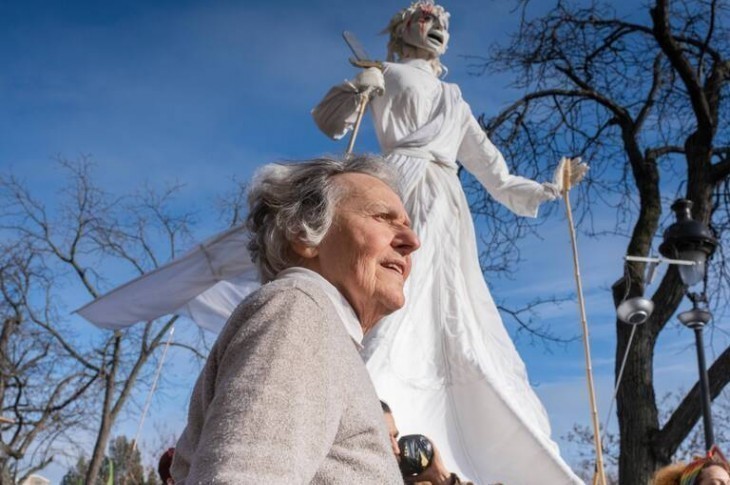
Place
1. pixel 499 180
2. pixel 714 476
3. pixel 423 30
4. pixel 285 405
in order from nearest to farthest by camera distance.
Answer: pixel 285 405, pixel 714 476, pixel 499 180, pixel 423 30

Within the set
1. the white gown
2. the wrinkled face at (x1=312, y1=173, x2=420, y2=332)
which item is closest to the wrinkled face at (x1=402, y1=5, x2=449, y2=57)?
the white gown

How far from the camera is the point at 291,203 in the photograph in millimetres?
1613

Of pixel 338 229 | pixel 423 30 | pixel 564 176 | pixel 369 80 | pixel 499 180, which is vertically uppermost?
pixel 423 30

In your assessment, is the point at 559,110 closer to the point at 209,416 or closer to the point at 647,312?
the point at 647,312

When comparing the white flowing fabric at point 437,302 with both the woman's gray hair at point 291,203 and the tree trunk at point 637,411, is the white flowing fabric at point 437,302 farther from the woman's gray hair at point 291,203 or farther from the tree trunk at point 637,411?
the tree trunk at point 637,411

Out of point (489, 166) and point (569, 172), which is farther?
point (489, 166)

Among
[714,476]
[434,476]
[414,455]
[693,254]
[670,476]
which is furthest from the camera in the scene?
[693,254]

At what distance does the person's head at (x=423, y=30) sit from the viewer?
5.48 metres

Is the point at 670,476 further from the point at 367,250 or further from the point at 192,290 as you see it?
the point at 192,290

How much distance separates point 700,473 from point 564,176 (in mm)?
1554

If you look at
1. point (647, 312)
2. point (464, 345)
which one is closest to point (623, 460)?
point (647, 312)

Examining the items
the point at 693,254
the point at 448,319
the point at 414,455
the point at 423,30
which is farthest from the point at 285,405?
the point at 693,254

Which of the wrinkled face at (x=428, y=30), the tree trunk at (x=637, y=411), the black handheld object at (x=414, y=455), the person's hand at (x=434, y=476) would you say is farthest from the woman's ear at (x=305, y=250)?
the tree trunk at (x=637, y=411)

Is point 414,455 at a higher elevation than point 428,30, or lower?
lower
